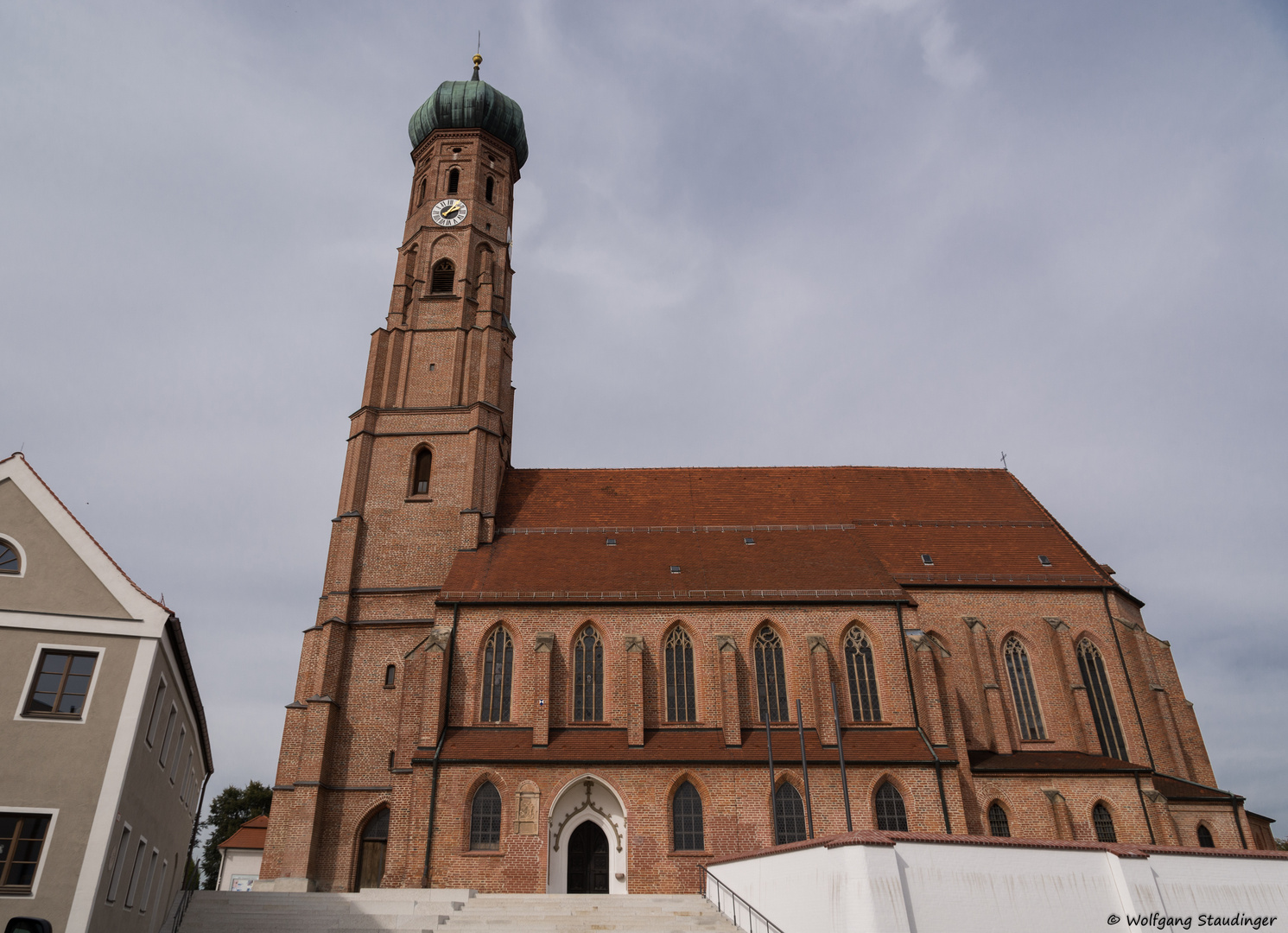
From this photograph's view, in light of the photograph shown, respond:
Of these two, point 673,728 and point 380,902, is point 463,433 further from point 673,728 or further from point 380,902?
point 380,902

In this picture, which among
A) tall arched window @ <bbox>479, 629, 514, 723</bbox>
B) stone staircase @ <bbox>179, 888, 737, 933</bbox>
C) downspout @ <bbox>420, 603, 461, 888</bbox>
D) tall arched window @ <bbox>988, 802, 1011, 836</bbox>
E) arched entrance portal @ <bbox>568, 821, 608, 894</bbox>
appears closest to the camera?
stone staircase @ <bbox>179, 888, 737, 933</bbox>

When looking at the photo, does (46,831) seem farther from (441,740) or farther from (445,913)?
(441,740)

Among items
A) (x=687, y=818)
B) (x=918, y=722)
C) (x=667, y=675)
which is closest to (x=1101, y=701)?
(x=918, y=722)

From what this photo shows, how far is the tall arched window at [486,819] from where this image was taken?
78.5ft

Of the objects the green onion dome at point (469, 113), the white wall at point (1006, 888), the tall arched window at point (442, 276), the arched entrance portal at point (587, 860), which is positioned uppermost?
the green onion dome at point (469, 113)

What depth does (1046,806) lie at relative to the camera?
2533 centimetres

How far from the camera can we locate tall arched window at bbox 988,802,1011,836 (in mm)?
25172

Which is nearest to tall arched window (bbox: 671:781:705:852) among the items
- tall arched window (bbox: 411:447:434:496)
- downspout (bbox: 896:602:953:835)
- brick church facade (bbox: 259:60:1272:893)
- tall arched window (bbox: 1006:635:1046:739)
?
brick church facade (bbox: 259:60:1272:893)

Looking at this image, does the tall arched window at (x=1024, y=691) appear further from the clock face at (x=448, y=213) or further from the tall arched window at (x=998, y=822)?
the clock face at (x=448, y=213)

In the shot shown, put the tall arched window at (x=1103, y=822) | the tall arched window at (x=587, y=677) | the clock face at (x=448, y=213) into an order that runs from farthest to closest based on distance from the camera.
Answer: the clock face at (x=448, y=213), the tall arched window at (x=587, y=677), the tall arched window at (x=1103, y=822)

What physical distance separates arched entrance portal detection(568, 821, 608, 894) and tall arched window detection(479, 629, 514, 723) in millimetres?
4007

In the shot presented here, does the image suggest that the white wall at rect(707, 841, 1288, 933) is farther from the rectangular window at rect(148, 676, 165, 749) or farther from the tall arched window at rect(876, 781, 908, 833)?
the rectangular window at rect(148, 676, 165, 749)

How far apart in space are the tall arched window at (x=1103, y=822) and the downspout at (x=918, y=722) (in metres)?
4.46

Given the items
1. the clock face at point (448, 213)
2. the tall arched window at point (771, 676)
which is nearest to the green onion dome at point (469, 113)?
the clock face at point (448, 213)
